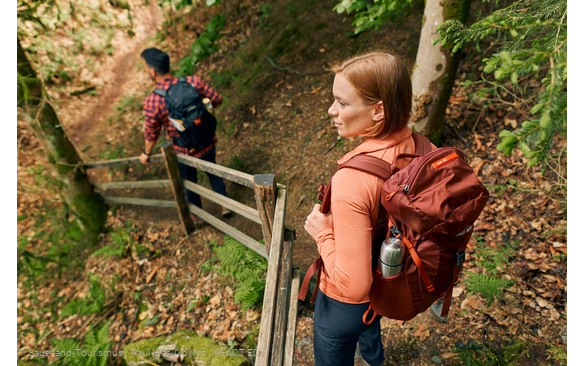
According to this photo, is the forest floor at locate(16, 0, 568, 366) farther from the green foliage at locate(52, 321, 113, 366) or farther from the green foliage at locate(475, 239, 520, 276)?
the green foliage at locate(52, 321, 113, 366)

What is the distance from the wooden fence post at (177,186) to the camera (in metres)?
5.08

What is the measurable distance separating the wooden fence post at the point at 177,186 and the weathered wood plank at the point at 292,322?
2595mm

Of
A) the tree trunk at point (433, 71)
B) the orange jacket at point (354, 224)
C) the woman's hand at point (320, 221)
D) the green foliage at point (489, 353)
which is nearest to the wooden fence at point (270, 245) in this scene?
the woman's hand at point (320, 221)

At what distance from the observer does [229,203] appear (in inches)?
180

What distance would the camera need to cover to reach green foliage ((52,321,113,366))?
15.1 feet

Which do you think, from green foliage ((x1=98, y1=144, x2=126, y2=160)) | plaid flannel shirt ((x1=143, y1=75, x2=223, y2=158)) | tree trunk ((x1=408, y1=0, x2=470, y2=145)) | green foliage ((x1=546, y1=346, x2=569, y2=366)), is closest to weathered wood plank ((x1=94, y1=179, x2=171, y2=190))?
plaid flannel shirt ((x1=143, y1=75, x2=223, y2=158))

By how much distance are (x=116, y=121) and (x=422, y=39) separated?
319 inches

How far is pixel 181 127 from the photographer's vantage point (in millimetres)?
4824

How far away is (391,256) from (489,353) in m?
2.23

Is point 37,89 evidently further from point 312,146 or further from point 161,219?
point 312,146

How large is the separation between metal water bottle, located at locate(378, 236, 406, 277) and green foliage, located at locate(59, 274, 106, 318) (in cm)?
541

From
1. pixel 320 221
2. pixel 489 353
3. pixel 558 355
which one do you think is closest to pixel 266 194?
pixel 320 221

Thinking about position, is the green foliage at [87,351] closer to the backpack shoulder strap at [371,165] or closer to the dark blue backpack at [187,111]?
the dark blue backpack at [187,111]
